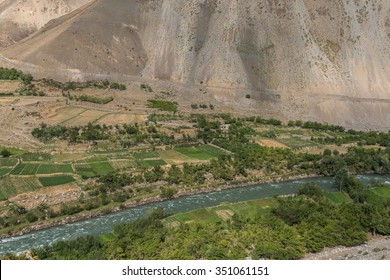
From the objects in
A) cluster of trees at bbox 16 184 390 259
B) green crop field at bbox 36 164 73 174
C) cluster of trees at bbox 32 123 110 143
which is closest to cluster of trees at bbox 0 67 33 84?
cluster of trees at bbox 32 123 110 143

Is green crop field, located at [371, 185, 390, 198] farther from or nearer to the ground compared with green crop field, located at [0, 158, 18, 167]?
nearer to the ground

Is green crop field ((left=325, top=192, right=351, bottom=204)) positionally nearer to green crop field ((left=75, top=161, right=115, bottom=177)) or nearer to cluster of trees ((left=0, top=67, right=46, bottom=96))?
green crop field ((left=75, top=161, right=115, bottom=177))

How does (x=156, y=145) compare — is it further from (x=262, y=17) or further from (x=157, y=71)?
(x=262, y=17)

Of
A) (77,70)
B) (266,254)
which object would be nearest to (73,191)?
(266,254)

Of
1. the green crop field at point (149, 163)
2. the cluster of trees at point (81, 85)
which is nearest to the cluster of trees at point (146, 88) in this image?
the cluster of trees at point (81, 85)

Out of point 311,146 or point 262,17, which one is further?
point 262,17

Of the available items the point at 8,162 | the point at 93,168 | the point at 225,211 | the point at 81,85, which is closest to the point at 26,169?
the point at 8,162

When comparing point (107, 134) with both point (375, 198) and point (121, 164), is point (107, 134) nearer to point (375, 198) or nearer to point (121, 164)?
point (121, 164)
